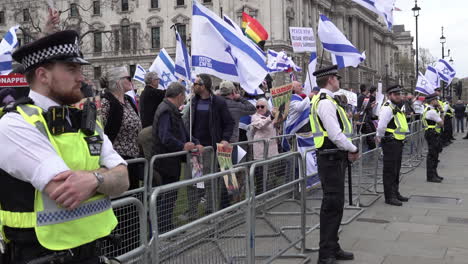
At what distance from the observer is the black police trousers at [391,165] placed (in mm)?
9320

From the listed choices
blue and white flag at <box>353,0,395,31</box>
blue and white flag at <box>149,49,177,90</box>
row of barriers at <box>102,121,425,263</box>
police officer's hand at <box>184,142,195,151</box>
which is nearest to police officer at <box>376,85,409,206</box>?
blue and white flag at <box>353,0,395,31</box>

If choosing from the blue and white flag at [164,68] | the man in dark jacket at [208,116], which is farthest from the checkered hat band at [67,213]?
the blue and white flag at [164,68]

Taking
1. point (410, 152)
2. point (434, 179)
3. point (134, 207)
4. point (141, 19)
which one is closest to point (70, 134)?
point (134, 207)

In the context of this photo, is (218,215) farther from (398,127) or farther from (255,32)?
(255,32)

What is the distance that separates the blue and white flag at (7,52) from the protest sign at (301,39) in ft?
19.0

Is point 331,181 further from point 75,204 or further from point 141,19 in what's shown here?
point 141,19

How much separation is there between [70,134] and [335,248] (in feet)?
13.4

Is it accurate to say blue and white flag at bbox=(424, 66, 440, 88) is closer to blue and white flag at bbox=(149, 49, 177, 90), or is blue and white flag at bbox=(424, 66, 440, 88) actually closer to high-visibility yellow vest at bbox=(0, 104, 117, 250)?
blue and white flag at bbox=(149, 49, 177, 90)

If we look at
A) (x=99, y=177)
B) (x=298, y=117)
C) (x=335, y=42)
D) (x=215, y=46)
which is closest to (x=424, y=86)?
(x=335, y=42)

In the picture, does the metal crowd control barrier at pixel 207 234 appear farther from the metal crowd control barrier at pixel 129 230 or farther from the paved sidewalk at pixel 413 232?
the paved sidewalk at pixel 413 232

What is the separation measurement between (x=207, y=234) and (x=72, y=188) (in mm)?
1867

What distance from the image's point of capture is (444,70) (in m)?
20.1

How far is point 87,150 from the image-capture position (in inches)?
96.9

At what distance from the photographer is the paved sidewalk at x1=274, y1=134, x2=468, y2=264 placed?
607cm
